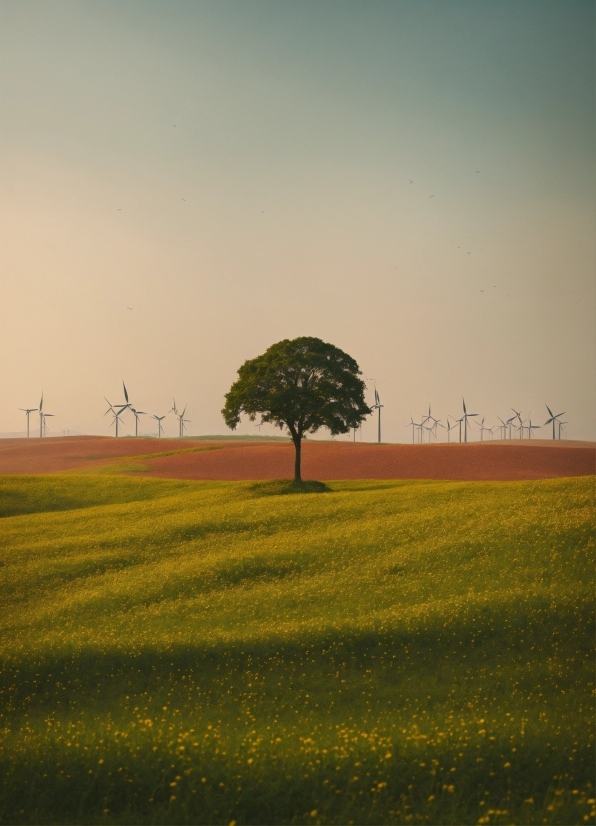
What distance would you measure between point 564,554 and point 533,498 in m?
8.36

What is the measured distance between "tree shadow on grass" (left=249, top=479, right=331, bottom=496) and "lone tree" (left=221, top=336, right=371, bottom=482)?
143 cm

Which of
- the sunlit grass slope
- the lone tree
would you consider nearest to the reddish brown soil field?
the lone tree

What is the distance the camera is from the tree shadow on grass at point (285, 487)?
148ft

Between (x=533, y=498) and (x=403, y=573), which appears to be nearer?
(x=403, y=573)

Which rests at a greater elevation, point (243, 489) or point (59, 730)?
point (243, 489)

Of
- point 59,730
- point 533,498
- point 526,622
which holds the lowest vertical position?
point 59,730

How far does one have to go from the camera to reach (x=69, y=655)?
2070 centimetres

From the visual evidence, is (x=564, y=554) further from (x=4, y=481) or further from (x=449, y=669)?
(x=4, y=481)

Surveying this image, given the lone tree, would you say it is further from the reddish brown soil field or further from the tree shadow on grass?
the reddish brown soil field

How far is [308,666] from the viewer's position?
19.4 m

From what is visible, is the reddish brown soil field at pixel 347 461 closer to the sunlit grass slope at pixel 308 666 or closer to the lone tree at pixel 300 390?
the lone tree at pixel 300 390

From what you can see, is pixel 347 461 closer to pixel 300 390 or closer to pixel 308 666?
pixel 300 390

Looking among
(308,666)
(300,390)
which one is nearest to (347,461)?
(300,390)

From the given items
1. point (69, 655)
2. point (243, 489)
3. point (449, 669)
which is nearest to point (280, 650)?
point (449, 669)
